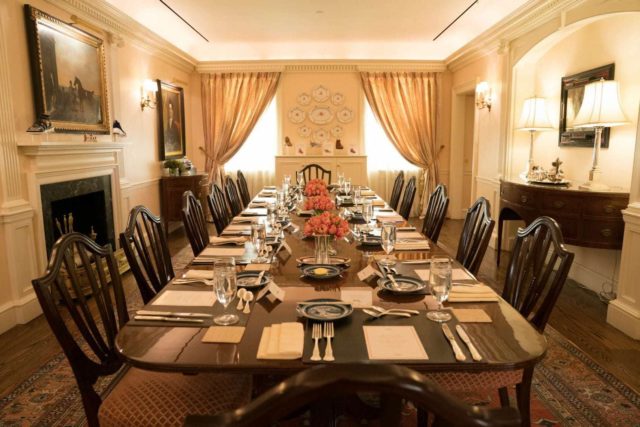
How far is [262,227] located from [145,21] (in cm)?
444

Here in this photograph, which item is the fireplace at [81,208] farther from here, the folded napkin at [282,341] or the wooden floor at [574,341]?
the folded napkin at [282,341]

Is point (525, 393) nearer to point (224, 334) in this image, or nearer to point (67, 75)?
point (224, 334)

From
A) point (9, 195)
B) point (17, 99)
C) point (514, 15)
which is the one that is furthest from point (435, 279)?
point (514, 15)

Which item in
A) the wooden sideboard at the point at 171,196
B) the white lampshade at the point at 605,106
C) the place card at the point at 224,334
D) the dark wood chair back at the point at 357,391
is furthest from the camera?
the wooden sideboard at the point at 171,196

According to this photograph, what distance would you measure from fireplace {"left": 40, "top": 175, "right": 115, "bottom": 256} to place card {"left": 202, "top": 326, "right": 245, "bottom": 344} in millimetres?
2841

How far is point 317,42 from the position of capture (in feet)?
23.4

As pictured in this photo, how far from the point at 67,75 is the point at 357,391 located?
4.27m

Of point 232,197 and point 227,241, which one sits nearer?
point 227,241

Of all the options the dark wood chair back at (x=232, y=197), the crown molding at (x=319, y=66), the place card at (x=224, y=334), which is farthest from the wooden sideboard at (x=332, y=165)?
the place card at (x=224, y=334)

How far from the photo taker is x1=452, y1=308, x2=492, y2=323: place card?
1.50 meters

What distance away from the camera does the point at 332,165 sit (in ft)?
24.4

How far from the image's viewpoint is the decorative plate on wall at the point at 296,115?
7629mm

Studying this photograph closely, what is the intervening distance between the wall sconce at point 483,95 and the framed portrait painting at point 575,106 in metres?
1.29

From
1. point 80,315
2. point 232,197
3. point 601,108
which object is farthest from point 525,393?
point 232,197
